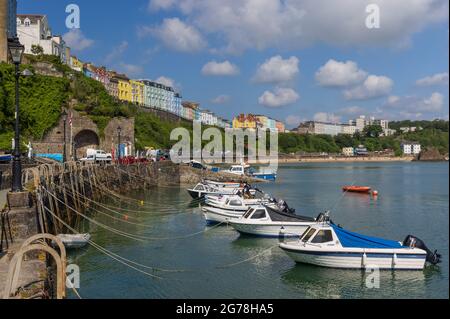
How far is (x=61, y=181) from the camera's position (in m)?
30.1

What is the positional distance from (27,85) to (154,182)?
20354 mm

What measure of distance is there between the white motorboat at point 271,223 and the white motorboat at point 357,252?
5.57 m

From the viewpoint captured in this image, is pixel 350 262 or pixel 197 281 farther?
pixel 350 262

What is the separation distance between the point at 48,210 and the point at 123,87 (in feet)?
400

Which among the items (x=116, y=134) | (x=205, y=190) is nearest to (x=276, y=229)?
(x=205, y=190)

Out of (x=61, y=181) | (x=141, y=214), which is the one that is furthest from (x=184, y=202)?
(x=61, y=181)

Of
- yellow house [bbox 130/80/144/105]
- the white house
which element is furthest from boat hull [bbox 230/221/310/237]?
yellow house [bbox 130/80/144/105]

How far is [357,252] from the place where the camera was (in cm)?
1919

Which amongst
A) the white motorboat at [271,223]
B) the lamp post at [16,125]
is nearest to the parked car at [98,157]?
the white motorboat at [271,223]

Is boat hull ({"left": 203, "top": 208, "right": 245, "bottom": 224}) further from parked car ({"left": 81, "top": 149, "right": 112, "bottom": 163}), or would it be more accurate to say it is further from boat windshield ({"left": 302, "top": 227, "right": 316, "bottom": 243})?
parked car ({"left": 81, "top": 149, "right": 112, "bottom": 163})

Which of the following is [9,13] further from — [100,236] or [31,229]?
[31,229]

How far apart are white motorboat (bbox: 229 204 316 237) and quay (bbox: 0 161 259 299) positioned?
8.60 meters

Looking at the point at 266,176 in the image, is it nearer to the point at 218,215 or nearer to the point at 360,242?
the point at 218,215

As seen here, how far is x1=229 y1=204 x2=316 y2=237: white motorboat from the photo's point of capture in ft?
83.6
